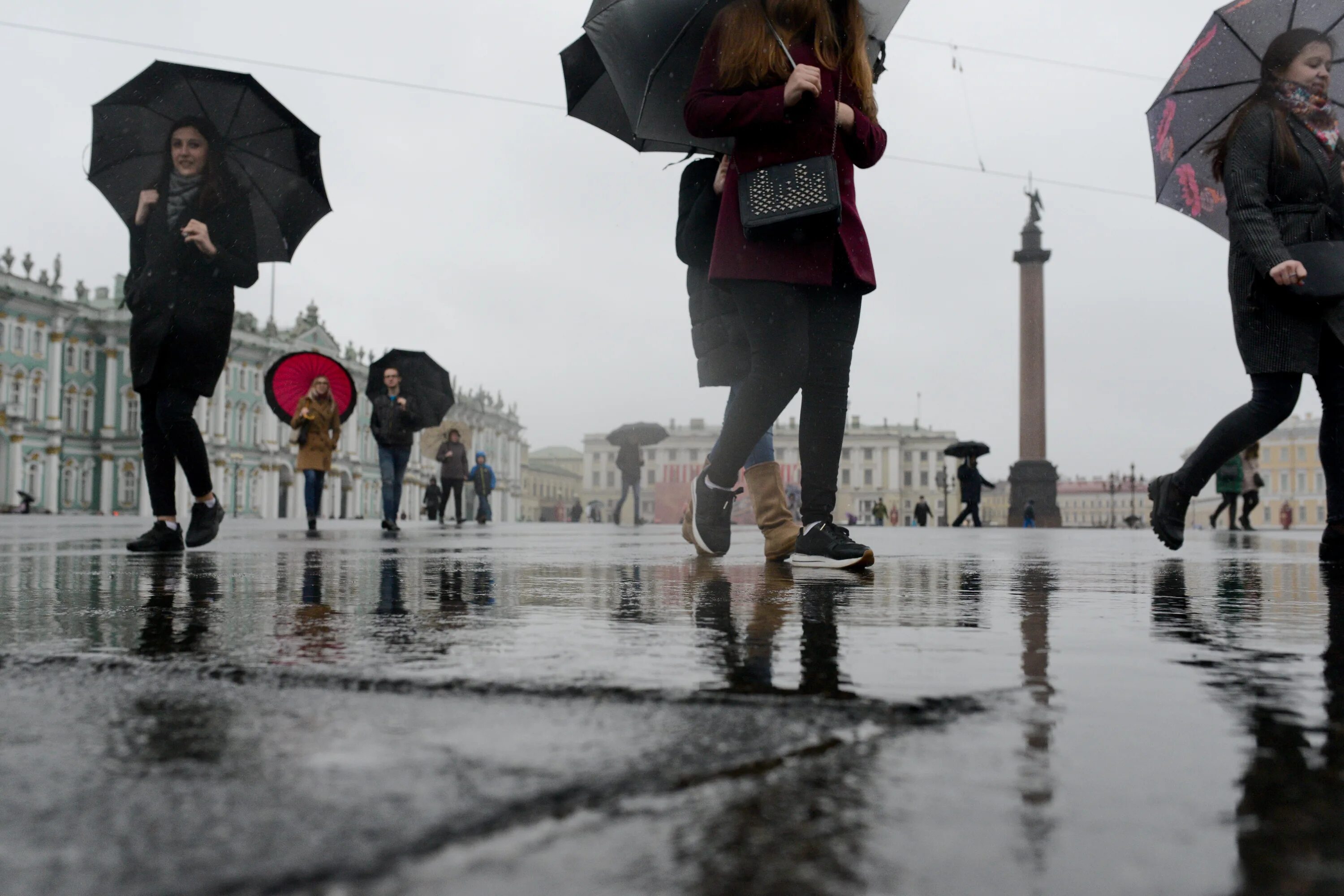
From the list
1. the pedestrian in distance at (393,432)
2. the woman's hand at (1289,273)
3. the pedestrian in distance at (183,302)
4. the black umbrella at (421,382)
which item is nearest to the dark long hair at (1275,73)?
the woman's hand at (1289,273)

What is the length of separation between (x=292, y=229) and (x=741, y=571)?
289cm

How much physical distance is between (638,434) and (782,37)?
50.7 ft

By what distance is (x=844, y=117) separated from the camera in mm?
2838

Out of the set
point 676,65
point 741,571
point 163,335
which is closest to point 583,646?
point 741,571

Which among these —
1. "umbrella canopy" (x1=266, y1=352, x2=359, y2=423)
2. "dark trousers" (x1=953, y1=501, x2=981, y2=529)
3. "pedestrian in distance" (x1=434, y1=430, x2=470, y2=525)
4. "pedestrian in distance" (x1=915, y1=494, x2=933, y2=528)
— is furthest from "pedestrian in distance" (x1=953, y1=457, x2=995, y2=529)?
"pedestrian in distance" (x1=915, y1=494, x2=933, y2=528)

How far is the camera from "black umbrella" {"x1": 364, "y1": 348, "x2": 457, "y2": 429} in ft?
32.6

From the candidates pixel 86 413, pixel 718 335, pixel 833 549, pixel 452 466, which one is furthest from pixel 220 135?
pixel 86 413

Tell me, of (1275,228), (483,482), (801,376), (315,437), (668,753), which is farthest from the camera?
(483,482)

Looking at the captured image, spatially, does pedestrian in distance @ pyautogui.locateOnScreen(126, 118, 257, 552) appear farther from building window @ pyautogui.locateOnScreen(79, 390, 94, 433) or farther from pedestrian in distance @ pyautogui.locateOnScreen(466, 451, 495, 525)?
building window @ pyautogui.locateOnScreen(79, 390, 94, 433)

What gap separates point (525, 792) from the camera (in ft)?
1.79

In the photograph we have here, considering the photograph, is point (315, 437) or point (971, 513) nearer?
point (315, 437)

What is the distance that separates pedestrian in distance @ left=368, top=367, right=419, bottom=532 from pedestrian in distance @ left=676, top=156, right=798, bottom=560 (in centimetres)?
567

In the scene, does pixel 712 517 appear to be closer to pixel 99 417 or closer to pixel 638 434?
pixel 638 434

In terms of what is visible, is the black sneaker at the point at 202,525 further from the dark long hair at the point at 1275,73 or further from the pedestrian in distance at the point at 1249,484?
the pedestrian in distance at the point at 1249,484
